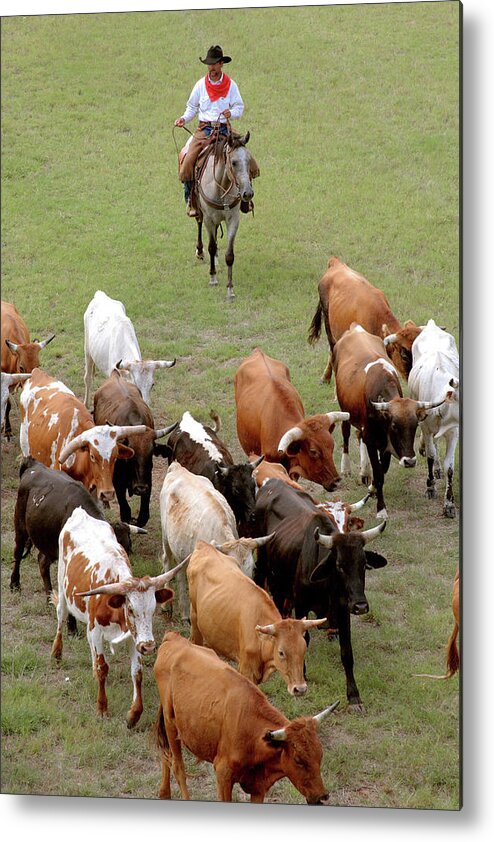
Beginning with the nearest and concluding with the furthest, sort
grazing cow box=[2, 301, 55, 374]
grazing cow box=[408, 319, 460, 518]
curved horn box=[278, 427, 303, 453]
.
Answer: grazing cow box=[408, 319, 460, 518]
grazing cow box=[2, 301, 55, 374]
curved horn box=[278, 427, 303, 453]

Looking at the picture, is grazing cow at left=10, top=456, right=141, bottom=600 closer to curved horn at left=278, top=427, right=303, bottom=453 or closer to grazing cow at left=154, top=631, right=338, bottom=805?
curved horn at left=278, top=427, right=303, bottom=453

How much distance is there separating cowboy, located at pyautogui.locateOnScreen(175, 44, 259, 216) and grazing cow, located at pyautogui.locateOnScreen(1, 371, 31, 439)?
6.06 feet

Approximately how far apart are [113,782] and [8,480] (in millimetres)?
2162

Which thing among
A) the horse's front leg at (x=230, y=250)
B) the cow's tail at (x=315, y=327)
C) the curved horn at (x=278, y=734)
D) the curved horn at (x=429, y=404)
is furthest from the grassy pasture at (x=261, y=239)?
the curved horn at (x=278, y=734)

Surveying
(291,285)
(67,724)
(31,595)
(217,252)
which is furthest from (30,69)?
(67,724)

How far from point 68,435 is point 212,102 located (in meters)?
2.48

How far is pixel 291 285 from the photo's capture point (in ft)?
26.4

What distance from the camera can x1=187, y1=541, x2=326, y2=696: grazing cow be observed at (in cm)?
623

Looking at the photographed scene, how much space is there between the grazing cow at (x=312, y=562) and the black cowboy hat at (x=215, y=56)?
95.7 inches

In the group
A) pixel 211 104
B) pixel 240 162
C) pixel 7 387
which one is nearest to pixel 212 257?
pixel 240 162

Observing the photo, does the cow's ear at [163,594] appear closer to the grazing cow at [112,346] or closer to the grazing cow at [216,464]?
the grazing cow at [216,464]

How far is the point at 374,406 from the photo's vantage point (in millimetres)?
8344

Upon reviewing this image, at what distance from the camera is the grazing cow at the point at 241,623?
623 cm

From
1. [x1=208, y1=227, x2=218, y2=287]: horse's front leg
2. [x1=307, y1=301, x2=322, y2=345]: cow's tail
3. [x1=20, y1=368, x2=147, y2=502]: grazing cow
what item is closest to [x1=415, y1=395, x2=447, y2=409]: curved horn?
[x1=307, y1=301, x2=322, y2=345]: cow's tail
